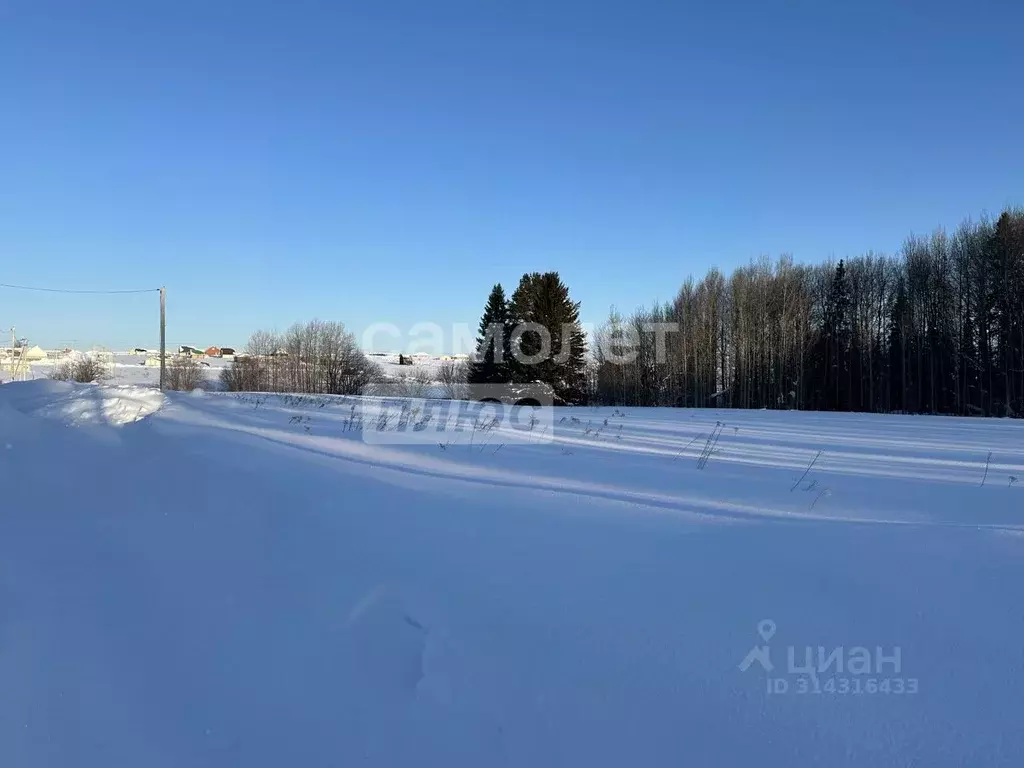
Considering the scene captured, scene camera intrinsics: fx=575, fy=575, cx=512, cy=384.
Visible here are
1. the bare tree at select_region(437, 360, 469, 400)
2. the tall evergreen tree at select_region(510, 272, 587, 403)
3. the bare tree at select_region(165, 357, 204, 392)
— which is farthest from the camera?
the bare tree at select_region(165, 357, 204, 392)

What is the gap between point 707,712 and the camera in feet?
5.77

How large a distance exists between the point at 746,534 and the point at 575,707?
1671 mm

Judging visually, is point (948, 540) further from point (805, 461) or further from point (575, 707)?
point (805, 461)

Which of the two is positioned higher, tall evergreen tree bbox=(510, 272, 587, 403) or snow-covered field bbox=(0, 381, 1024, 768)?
tall evergreen tree bbox=(510, 272, 587, 403)

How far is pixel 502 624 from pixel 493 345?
3141cm

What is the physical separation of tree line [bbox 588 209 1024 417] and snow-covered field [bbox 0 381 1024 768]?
2868cm

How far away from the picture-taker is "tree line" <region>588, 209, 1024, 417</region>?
26266 millimetres

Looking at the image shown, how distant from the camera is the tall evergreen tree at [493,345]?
32.8 m

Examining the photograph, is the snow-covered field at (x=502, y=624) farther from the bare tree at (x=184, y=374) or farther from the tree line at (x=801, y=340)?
the bare tree at (x=184, y=374)

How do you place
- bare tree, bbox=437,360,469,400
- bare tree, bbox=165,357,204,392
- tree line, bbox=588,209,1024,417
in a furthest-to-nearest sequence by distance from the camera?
bare tree, bbox=165,357,204,392 < bare tree, bbox=437,360,469,400 < tree line, bbox=588,209,1024,417

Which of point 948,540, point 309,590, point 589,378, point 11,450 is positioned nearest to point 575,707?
point 309,590

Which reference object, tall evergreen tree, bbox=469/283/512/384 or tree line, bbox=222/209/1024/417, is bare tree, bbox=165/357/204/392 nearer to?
tree line, bbox=222/209/1024/417

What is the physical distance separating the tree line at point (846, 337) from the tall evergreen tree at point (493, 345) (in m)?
7.94

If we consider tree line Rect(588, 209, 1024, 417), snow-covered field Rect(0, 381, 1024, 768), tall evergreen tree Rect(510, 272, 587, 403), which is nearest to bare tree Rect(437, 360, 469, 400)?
tall evergreen tree Rect(510, 272, 587, 403)
